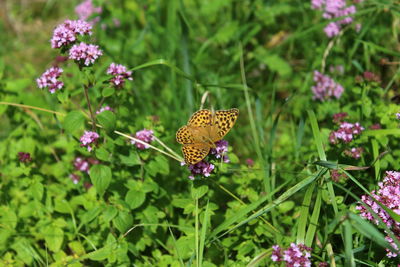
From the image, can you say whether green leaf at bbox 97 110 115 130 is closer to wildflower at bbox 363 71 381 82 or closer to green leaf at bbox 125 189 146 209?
green leaf at bbox 125 189 146 209

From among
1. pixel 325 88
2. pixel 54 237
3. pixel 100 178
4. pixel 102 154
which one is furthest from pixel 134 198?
pixel 325 88

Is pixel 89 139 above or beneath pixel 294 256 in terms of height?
above

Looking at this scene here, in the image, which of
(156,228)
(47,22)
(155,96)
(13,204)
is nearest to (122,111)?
(156,228)

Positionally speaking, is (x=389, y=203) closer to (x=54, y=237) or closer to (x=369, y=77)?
(x=369, y=77)

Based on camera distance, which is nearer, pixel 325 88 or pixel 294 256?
pixel 294 256

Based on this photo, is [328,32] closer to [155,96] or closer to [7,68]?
[155,96]

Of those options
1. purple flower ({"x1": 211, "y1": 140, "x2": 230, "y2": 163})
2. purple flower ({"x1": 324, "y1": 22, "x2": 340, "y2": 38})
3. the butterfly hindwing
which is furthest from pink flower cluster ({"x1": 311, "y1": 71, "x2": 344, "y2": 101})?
the butterfly hindwing

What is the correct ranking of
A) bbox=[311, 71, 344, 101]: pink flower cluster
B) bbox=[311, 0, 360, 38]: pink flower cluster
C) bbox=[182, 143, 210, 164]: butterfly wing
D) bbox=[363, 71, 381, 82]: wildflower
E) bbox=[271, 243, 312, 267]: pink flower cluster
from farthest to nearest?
bbox=[311, 0, 360, 38]: pink flower cluster → bbox=[311, 71, 344, 101]: pink flower cluster → bbox=[363, 71, 381, 82]: wildflower → bbox=[182, 143, 210, 164]: butterfly wing → bbox=[271, 243, 312, 267]: pink flower cluster
